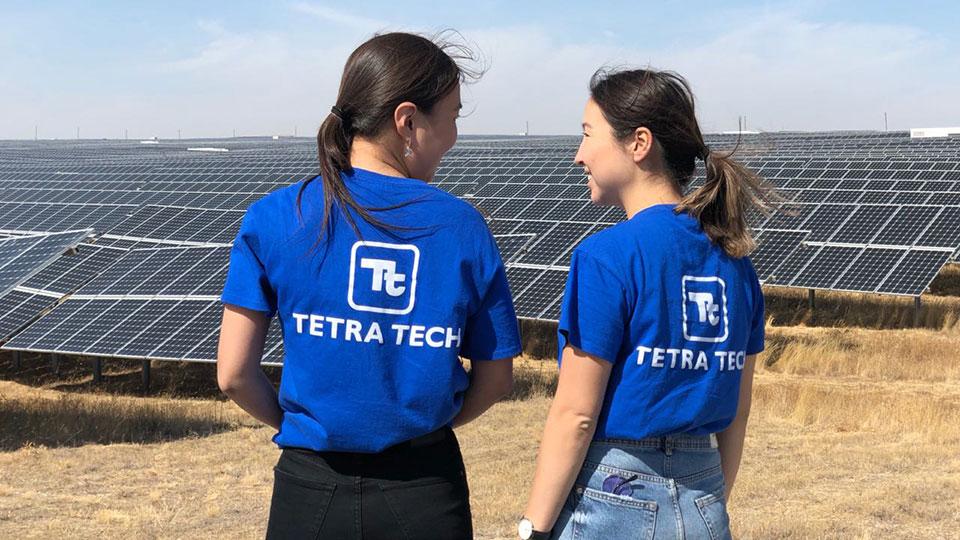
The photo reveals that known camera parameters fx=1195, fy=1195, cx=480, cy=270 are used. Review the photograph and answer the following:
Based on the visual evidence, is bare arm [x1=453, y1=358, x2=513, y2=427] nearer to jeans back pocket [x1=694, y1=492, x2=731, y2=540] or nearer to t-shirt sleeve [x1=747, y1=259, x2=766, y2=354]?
jeans back pocket [x1=694, y1=492, x2=731, y2=540]

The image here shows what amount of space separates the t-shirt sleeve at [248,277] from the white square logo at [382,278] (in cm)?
25

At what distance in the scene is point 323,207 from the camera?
9.89 feet

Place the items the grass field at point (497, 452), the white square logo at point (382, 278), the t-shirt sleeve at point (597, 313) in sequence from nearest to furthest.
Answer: the white square logo at point (382, 278) < the t-shirt sleeve at point (597, 313) < the grass field at point (497, 452)

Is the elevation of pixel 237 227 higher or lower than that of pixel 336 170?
lower

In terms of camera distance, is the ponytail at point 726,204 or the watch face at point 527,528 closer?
the watch face at point 527,528

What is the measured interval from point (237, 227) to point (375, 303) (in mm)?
19060

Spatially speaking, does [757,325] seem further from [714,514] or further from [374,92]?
[374,92]

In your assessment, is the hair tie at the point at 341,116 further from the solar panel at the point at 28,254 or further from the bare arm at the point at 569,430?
the solar panel at the point at 28,254

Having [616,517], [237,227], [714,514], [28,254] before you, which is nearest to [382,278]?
[616,517]

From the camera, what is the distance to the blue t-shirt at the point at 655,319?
3.08m

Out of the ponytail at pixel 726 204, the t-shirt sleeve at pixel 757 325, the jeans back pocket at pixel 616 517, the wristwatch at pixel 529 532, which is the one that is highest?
the ponytail at pixel 726 204

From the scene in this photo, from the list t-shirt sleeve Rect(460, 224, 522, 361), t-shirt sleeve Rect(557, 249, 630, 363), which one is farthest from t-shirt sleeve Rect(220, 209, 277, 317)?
t-shirt sleeve Rect(557, 249, 630, 363)

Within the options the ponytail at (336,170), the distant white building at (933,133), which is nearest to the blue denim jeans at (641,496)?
the ponytail at (336,170)

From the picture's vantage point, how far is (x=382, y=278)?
294 cm
